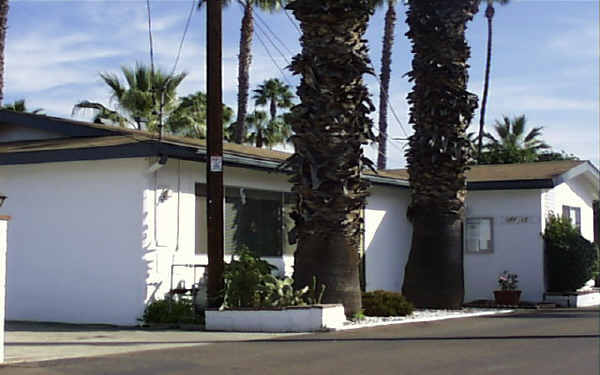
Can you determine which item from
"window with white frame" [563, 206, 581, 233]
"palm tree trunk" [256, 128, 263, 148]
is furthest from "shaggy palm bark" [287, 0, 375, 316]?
"palm tree trunk" [256, 128, 263, 148]

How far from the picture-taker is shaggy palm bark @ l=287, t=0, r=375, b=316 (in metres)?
16.1

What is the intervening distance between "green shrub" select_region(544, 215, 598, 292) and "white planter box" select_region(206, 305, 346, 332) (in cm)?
964

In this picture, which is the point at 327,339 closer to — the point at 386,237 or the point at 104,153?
the point at 104,153

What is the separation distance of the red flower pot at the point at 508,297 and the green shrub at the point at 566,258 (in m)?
1.66

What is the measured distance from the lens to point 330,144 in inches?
637

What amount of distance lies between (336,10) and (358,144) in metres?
2.45

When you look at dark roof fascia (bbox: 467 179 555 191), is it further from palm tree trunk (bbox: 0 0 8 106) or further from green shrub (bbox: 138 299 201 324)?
palm tree trunk (bbox: 0 0 8 106)

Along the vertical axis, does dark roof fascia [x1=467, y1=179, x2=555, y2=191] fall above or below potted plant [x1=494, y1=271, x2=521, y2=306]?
above

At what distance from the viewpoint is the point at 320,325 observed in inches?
583

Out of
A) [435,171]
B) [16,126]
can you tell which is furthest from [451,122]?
[16,126]

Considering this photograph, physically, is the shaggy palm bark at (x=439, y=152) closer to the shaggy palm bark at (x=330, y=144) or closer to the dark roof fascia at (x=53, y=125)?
A: the shaggy palm bark at (x=330, y=144)

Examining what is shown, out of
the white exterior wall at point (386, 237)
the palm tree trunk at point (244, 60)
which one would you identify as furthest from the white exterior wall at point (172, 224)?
the palm tree trunk at point (244, 60)

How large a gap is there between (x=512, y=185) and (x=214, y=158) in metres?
10.1

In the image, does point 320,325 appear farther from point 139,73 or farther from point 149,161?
point 139,73
